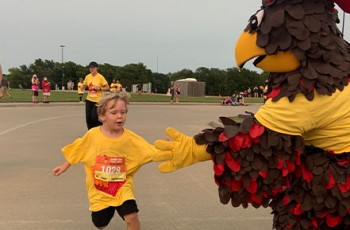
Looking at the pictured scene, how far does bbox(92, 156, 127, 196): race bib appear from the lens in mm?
3115

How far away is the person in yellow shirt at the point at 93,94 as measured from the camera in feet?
26.4

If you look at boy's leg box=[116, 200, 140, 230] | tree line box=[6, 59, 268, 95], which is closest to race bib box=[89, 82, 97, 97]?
boy's leg box=[116, 200, 140, 230]

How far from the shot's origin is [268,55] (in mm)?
2180

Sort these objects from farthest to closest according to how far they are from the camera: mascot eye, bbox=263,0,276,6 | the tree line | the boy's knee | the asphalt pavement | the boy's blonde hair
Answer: the tree line
the asphalt pavement
the boy's blonde hair
the boy's knee
mascot eye, bbox=263,0,276,6

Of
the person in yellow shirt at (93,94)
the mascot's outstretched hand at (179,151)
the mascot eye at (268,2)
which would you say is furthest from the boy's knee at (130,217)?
Answer: the person in yellow shirt at (93,94)

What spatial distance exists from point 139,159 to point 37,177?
8.68 feet

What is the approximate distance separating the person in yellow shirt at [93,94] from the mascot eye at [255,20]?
6.07 m

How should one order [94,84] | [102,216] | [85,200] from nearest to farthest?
[102,216], [85,200], [94,84]

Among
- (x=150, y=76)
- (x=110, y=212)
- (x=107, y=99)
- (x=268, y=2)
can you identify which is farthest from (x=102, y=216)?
(x=150, y=76)

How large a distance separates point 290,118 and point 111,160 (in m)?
1.52

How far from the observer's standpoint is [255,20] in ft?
7.18

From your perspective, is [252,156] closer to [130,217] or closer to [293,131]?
[293,131]

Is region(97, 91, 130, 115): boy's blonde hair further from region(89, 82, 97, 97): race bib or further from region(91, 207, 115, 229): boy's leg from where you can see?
region(89, 82, 97, 97): race bib

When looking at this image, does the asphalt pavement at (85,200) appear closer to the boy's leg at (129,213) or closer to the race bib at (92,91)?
the boy's leg at (129,213)
